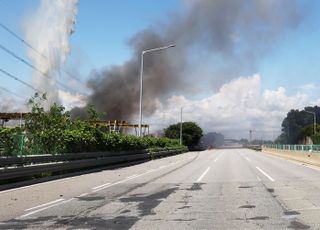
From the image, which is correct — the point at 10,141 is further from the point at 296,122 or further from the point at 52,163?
the point at 296,122

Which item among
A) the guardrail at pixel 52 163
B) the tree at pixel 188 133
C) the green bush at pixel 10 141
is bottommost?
the guardrail at pixel 52 163

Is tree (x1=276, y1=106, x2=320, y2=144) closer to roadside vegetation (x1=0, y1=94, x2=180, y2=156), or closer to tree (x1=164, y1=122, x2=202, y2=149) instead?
tree (x1=164, y1=122, x2=202, y2=149)

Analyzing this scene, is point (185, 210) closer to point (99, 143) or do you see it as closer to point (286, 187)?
point (286, 187)

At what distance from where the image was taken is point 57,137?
25391 mm

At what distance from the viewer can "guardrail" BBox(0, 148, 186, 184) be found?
18.4 meters

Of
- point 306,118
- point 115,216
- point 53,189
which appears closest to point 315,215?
point 115,216

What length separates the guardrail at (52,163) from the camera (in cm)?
1838

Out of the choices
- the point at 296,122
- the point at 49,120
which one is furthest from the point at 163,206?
the point at 296,122

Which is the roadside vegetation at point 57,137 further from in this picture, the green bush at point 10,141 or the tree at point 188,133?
the tree at point 188,133

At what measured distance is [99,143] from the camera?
32031 mm

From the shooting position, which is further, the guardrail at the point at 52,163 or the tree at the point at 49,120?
the tree at the point at 49,120

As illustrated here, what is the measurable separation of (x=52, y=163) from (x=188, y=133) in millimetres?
120024

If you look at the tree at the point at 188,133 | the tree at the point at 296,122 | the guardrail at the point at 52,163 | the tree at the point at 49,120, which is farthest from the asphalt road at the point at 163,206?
the tree at the point at 296,122

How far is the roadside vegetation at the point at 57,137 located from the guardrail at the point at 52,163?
0.55 metres
